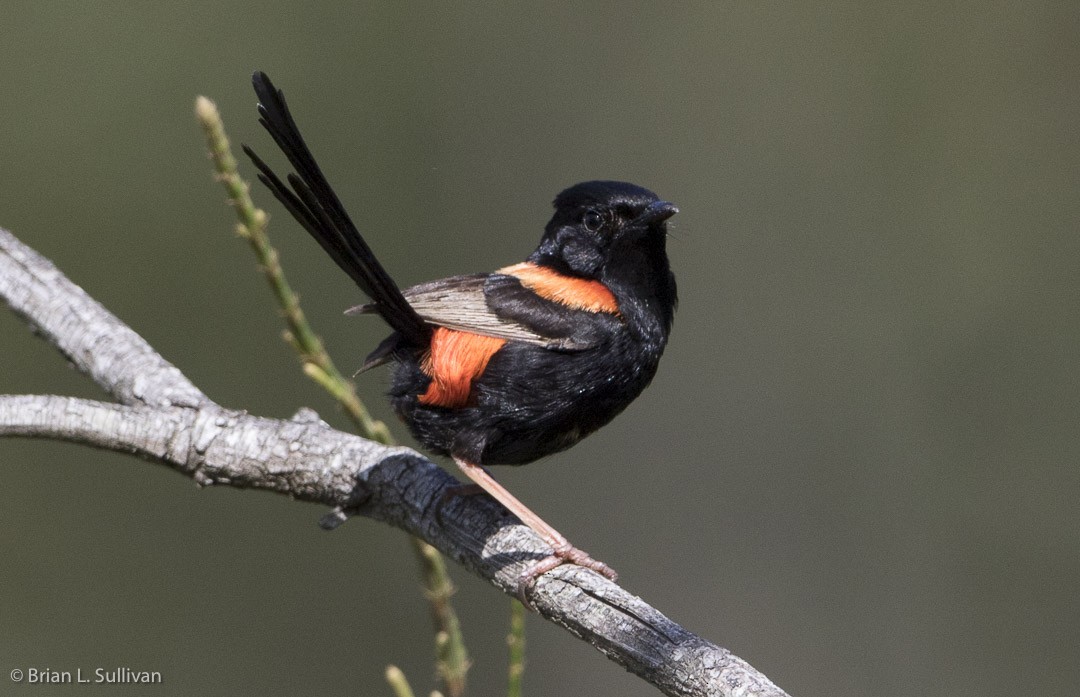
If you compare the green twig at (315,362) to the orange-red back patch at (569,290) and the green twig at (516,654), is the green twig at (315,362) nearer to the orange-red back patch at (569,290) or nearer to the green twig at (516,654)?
the green twig at (516,654)

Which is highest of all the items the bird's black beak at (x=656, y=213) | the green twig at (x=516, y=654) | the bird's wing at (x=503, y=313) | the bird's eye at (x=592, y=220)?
the bird's eye at (x=592, y=220)

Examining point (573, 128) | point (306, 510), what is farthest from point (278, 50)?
point (306, 510)

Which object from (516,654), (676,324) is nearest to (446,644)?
(516,654)

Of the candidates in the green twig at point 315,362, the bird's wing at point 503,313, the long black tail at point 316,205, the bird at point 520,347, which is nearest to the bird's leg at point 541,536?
the bird at point 520,347

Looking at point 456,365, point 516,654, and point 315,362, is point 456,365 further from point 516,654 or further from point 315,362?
point 516,654

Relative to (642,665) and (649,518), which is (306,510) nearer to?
(649,518)
